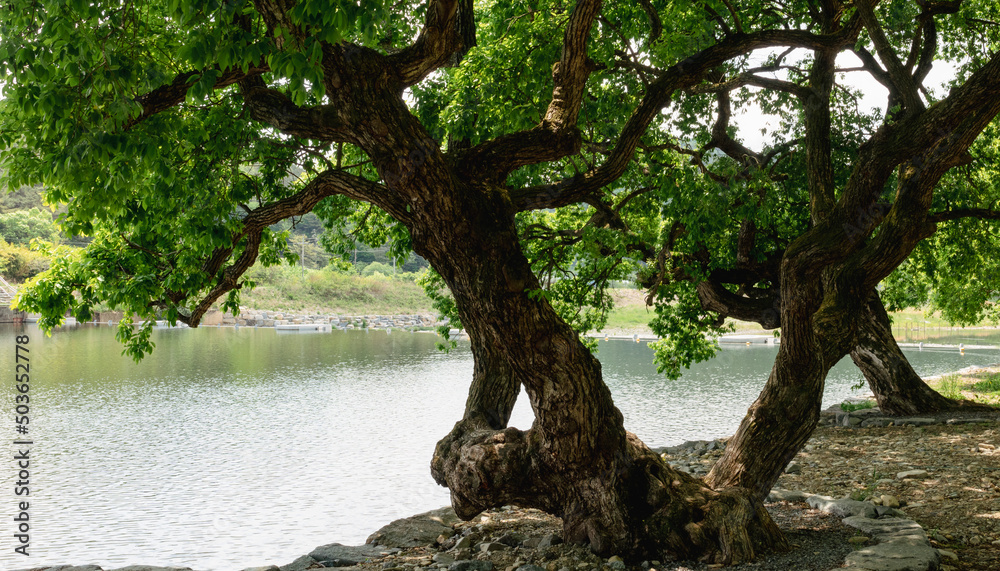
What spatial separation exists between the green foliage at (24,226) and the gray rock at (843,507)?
184ft

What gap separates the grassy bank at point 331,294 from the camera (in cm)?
5600

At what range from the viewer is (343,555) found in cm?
642

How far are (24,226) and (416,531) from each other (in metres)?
54.8

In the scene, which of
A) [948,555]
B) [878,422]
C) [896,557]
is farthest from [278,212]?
[878,422]

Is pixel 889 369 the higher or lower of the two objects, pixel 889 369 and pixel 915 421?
the higher

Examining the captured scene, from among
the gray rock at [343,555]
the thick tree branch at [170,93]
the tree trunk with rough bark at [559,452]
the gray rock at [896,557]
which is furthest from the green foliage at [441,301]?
the gray rock at [896,557]

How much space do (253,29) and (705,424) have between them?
529 inches

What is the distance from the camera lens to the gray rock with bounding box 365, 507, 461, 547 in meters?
6.87

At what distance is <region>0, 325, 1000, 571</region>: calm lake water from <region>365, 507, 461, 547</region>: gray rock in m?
1.27

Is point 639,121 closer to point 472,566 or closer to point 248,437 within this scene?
point 472,566

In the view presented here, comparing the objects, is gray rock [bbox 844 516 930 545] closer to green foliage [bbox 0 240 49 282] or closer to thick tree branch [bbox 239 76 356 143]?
thick tree branch [bbox 239 76 356 143]

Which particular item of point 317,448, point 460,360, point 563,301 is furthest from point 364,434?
point 460,360

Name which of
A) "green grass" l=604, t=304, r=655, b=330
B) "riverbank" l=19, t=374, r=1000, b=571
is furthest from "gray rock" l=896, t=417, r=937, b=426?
"green grass" l=604, t=304, r=655, b=330

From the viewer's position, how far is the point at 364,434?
587 inches
